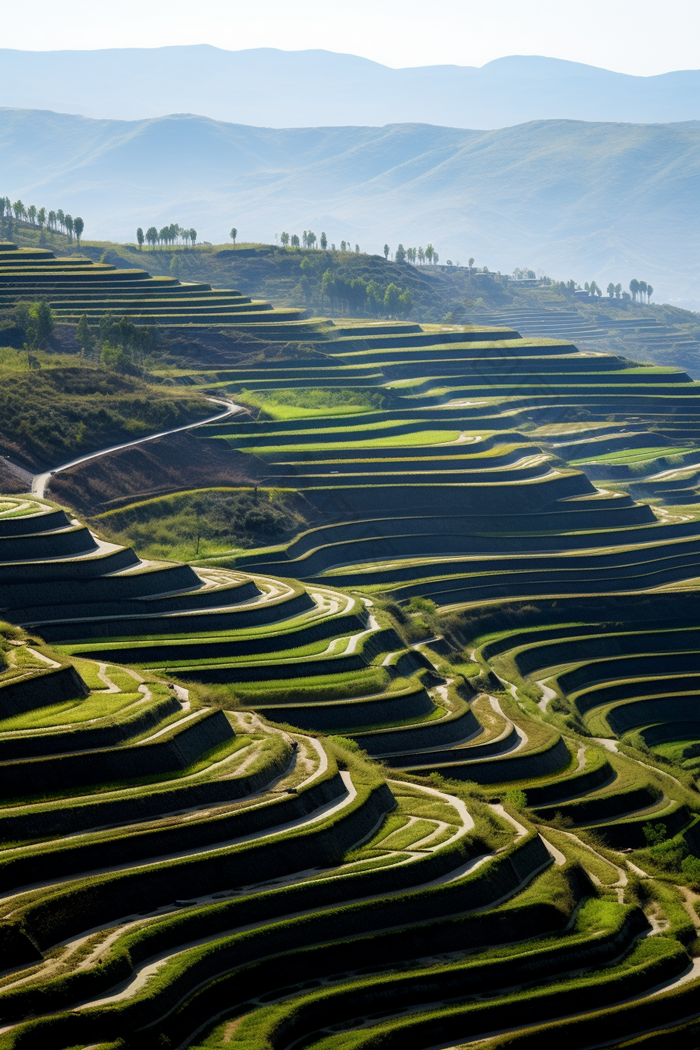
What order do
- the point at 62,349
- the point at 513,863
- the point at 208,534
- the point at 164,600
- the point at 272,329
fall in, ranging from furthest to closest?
the point at 272,329 → the point at 62,349 → the point at 208,534 → the point at 164,600 → the point at 513,863

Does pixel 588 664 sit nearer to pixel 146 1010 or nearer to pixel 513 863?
pixel 513 863

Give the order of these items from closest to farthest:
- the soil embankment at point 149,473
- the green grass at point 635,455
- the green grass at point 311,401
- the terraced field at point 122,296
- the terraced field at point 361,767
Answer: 1. the terraced field at point 361,767
2. the soil embankment at point 149,473
3. the green grass at point 311,401
4. the terraced field at point 122,296
5. the green grass at point 635,455

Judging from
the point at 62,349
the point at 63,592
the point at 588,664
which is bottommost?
the point at 588,664

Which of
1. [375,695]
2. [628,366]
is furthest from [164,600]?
[628,366]

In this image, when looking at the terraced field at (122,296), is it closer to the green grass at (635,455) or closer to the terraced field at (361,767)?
the terraced field at (361,767)

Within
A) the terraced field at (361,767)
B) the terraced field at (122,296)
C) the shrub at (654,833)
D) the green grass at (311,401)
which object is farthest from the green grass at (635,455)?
the shrub at (654,833)

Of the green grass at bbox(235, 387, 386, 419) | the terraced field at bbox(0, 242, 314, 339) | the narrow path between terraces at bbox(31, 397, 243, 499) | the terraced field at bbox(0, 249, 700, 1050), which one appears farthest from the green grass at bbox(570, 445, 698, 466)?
the narrow path between terraces at bbox(31, 397, 243, 499)

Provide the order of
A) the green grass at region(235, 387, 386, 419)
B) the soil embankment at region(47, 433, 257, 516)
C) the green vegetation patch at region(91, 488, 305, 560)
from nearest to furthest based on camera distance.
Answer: the green vegetation patch at region(91, 488, 305, 560) < the soil embankment at region(47, 433, 257, 516) < the green grass at region(235, 387, 386, 419)

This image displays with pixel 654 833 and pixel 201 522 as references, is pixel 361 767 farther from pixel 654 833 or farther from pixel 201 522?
pixel 201 522

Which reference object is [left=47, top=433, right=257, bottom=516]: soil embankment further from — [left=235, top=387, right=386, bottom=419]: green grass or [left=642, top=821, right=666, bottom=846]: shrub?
[left=642, top=821, right=666, bottom=846]: shrub
